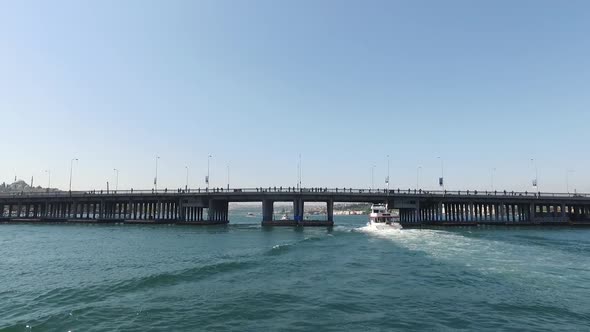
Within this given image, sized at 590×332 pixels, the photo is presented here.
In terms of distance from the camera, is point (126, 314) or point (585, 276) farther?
point (585, 276)

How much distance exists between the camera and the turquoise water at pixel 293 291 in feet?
59.9

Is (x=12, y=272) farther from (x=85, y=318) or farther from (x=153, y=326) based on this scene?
(x=153, y=326)

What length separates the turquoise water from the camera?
59.9 ft

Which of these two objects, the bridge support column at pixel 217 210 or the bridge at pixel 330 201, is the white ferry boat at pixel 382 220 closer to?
the bridge at pixel 330 201

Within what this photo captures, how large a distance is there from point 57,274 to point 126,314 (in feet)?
50.2

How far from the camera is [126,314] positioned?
19203 mm

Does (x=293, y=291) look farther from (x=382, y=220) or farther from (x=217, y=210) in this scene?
(x=217, y=210)

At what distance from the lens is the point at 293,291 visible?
24.3 meters

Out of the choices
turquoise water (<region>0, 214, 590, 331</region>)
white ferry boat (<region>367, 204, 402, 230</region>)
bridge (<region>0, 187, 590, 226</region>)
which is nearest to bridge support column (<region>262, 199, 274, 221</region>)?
bridge (<region>0, 187, 590, 226</region>)

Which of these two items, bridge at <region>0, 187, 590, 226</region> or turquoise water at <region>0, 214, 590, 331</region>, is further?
bridge at <region>0, 187, 590, 226</region>

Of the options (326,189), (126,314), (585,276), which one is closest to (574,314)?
(585,276)

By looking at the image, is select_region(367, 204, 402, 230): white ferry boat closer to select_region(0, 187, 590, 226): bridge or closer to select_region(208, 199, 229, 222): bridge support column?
select_region(0, 187, 590, 226): bridge

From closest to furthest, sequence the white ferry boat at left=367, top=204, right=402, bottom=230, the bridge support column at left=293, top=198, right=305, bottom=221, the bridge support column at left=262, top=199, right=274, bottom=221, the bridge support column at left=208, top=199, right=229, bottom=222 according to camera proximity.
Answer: the white ferry boat at left=367, top=204, right=402, bottom=230, the bridge support column at left=293, top=198, right=305, bottom=221, the bridge support column at left=262, top=199, right=274, bottom=221, the bridge support column at left=208, top=199, right=229, bottom=222

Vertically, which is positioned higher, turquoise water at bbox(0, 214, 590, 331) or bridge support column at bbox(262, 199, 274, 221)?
bridge support column at bbox(262, 199, 274, 221)
